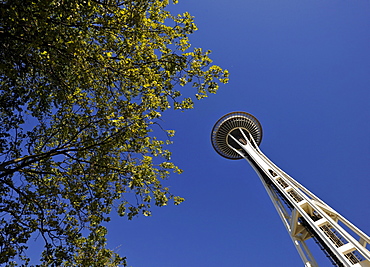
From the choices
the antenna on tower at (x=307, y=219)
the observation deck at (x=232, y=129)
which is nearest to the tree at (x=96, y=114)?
the antenna on tower at (x=307, y=219)

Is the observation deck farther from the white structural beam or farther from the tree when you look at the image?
the tree

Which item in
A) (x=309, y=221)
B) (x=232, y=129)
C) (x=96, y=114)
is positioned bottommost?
(x=309, y=221)

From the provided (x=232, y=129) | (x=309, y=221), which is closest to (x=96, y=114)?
(x=309, y=221)

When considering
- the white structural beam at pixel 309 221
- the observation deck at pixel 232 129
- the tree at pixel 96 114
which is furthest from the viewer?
the observation deck at pixel 232 129

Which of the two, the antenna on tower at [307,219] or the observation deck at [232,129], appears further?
the observation deck at [232,129]

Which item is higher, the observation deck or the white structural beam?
the observation deck

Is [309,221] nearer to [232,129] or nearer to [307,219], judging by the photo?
[307,219]

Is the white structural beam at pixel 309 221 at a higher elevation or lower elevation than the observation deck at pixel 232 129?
lower

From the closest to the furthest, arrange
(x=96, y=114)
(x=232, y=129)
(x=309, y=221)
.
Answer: (x=96, y=114), (x=309, y=221), (x=232, y=129)

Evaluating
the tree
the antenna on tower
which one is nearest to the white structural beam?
the antenna on tower

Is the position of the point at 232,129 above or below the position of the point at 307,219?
above

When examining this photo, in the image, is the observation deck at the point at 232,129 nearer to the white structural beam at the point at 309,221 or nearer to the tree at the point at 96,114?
the white structural beam at the point at 309,221

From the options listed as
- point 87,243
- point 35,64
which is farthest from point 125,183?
point 35,64

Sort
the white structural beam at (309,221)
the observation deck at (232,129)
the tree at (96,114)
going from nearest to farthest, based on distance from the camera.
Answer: the tree at (96,114), the white structural beam at (309,221), the observation deck at (232,129)
